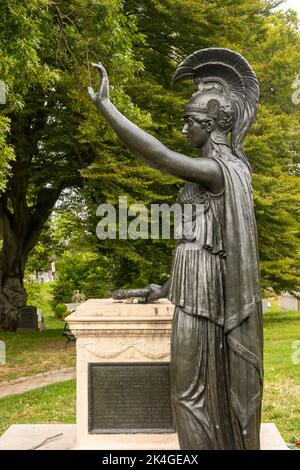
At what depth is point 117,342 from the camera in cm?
482

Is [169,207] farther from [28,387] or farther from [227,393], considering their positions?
[227,393]

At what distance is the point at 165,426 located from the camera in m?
4.73

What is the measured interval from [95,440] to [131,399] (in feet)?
1.63

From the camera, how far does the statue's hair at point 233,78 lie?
369cm

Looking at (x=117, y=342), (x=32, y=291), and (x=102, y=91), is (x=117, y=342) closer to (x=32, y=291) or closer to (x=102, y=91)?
(x=102, y=91)

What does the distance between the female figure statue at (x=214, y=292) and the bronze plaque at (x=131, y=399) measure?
46.8 inches

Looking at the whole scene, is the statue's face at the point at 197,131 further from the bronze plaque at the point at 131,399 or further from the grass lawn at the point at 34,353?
the grass lawn at the point at 34,353

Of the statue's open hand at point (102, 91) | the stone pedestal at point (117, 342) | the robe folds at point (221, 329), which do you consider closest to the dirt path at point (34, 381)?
the stone pedestal at point (117, 342)

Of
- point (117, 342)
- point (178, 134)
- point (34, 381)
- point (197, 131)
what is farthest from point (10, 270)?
point (197, 131)

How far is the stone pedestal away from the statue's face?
1689 mm

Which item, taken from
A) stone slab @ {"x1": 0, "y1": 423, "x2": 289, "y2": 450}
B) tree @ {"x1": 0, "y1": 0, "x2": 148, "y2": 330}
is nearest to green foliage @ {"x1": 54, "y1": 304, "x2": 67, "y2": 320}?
tree @ {"x1": 0, "y1": 0, "x2": 148, "y2": 330}
